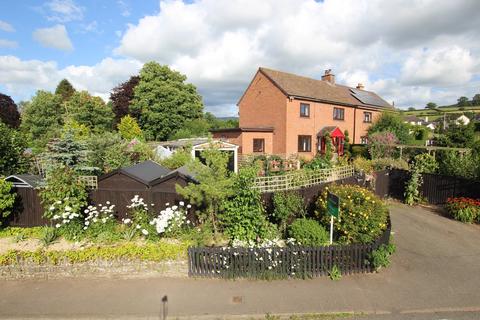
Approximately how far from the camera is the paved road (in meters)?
6.06

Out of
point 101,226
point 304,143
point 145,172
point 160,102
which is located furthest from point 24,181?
point 160,102

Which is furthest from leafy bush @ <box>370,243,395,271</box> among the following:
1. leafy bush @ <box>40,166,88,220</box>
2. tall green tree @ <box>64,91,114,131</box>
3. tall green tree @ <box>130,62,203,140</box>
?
tall green tree @ <box>64,91,114,131</box>

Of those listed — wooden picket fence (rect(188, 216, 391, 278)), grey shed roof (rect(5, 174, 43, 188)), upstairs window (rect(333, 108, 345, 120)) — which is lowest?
wooden picket fence (rect(188, 216, 391, 278))

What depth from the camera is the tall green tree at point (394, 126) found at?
2768 cm

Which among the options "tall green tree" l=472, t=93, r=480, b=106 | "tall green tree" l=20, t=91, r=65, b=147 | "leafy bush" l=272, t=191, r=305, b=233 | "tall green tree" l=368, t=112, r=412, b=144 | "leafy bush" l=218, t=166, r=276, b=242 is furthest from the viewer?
"tall green tree" l=472, t=93, r=480, b=106

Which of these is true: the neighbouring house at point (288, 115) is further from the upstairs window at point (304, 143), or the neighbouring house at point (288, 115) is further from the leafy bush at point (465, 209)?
the leafy bush at point (465, 209)

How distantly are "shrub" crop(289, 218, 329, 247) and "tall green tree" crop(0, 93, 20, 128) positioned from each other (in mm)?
48308

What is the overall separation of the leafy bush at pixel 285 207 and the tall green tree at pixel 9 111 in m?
47.2

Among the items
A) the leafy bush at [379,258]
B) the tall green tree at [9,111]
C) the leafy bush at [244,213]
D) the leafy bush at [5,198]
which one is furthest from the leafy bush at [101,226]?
the tall green tree at [9,111]

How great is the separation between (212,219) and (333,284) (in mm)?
3898

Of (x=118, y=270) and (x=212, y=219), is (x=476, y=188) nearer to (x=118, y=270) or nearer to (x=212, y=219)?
(x=212, y=219)

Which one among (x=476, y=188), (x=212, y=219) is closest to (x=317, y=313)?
(x=212, y=219)

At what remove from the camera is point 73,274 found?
746 cm

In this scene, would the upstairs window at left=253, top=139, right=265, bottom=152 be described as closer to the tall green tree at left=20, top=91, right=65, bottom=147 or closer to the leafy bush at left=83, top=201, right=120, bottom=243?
the leafy bush at left=83, top=201, right=120, bottom=243
